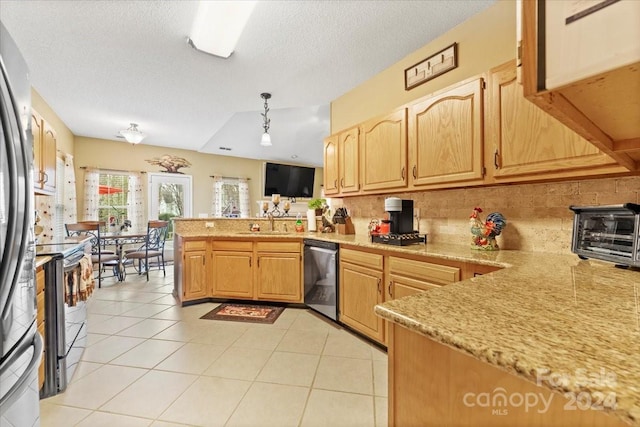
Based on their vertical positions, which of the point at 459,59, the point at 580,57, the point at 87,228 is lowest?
the point at 87,228

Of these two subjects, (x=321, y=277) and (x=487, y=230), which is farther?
(x=321, y=277)

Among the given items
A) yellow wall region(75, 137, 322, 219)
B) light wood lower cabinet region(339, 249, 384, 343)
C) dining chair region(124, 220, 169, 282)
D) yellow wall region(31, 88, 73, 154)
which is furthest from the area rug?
yellow wall region(75, 137, 322, 219)

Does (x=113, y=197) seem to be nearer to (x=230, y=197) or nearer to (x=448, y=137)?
(x=230, y=197)

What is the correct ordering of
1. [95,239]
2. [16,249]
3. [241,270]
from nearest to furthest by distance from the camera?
1. [16,249]
2. [241,270]
3. [95,239]

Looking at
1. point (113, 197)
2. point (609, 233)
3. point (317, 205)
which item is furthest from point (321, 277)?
point (113, 197)

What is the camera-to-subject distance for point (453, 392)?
1.92 ft

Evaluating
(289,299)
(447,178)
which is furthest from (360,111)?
(289,299)

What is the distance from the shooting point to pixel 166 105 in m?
3.86

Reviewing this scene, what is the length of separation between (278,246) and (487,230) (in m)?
2.07

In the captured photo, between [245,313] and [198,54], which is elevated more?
[198,54]

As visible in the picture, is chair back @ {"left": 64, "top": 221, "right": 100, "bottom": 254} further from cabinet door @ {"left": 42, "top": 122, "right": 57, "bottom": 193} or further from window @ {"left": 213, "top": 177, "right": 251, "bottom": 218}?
window @ {"left": 213, "top": 177, "right": 251, "bottom": 218}

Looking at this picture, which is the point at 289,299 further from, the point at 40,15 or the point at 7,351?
the point at 40,15

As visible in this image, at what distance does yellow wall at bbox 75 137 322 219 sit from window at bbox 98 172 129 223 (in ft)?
0.72

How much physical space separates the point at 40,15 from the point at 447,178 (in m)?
3.24
